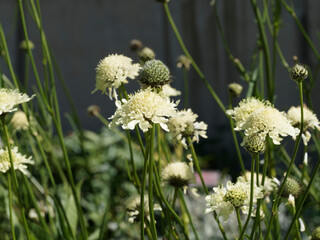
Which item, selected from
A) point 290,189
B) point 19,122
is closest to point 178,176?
point 290,189

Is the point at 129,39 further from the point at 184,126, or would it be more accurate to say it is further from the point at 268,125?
the point at 268,125

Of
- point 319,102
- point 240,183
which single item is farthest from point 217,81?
point 240,183

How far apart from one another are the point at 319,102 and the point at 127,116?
2.89m

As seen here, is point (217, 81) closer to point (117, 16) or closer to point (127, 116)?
point (117, 16)

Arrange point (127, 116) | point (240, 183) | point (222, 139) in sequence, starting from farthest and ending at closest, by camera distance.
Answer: point (222, 139), point (240, 183), point (127, 116)

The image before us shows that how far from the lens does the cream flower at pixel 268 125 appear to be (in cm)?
85

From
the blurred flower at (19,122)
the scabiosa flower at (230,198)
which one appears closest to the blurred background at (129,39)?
the blurred flower at (19,122)

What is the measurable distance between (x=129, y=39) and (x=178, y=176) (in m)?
4.34

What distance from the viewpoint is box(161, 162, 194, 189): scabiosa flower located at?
112 cm

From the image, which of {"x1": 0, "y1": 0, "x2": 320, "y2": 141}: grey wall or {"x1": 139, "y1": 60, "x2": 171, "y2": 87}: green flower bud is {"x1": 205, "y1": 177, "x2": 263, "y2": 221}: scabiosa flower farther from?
{"x1": 0, "y1": 0, "x2": 320, "y2": 141}: grey wall

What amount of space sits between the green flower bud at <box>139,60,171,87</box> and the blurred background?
11.8ft

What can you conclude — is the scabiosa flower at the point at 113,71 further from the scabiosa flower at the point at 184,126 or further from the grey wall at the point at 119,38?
the grey wall at the point at 119,38

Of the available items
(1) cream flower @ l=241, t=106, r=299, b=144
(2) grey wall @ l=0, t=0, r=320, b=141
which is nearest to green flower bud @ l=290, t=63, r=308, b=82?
(1) cream flower @ l=241, t=106, r=299, b=144

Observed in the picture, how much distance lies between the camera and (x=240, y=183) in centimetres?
92
